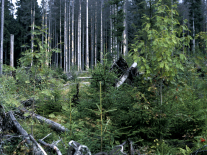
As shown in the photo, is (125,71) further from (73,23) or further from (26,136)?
(73,23)

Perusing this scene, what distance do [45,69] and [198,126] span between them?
3922mm

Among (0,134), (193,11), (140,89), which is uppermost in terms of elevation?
(193,11)

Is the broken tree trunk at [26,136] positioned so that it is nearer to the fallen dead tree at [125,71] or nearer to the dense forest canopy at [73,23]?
the fallen dead tree at [125,71]

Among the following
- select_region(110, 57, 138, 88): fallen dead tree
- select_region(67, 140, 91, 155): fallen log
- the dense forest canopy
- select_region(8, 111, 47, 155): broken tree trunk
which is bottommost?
select_region(8, 111, 47, 155): broken tree trunk

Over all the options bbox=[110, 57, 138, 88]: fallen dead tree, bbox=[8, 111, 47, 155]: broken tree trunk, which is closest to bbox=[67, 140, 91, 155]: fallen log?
bbox=[8, 111, 47, 155]: broken tree trunk

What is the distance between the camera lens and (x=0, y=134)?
3773 mm

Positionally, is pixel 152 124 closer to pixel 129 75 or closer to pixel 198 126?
pixel 198 126

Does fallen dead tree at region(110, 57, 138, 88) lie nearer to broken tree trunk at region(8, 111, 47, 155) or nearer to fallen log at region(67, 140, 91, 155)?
broken tree trunk at region(8, 111, 47, 155)

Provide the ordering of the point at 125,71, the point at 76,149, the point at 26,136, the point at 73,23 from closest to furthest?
the point at 76,149 < the point at 26,136 < the point at 125,71 < the point at 73,23

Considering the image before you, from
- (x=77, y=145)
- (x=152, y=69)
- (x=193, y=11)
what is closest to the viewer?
(x=77, y=145)

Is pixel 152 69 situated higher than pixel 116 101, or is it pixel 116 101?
pixel 152 69

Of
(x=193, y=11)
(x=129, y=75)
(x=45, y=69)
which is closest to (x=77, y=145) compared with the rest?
(x=45, y=69)

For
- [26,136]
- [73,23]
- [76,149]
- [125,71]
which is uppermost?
[73,23]

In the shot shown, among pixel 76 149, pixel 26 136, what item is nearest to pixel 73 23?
pixel 26 136
